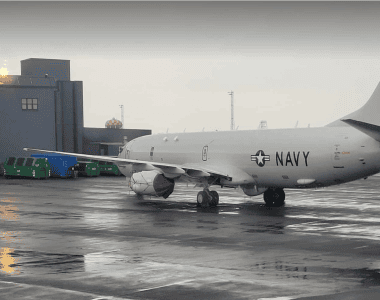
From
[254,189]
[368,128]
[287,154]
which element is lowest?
[254,189]

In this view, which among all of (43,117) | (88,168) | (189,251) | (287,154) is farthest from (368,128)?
(43,117)

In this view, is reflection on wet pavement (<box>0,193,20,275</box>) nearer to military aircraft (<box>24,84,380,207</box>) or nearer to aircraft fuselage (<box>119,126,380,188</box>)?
military aircraft (<box>24,84,380,207</box>)

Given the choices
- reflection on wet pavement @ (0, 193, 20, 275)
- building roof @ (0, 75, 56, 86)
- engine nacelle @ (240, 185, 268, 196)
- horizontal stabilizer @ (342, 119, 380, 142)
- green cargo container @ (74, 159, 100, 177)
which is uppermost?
building roof @ (0, 75, 56, 86)

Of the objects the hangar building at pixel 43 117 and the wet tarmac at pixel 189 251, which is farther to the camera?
the hangar building at pixel 43 117

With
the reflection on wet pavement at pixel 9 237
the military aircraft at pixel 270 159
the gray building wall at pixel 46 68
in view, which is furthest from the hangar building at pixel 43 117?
the military aircraft at pixel 270 159

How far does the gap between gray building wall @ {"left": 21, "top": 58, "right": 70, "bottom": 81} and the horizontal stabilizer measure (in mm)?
63125

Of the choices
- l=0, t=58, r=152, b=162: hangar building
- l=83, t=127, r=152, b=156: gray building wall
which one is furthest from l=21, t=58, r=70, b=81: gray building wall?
l=83, t=127, r=152, b=156: gray building wall

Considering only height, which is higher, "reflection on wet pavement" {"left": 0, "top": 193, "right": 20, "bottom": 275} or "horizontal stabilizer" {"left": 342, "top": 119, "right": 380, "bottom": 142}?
"horizontal stabilizer" {"left": 342, "top": 119, "right": 380, "bottom": 142}

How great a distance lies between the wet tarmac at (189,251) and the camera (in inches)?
452

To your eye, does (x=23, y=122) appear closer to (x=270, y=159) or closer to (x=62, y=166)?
(x=62, y=166)

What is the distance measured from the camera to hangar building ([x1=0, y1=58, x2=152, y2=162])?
6856 cm

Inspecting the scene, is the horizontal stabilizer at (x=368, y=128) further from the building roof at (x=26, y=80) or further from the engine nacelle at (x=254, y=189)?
the building roof at (x=26, y=80)

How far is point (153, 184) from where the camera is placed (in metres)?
29.5

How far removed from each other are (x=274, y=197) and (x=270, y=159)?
9.10ft
